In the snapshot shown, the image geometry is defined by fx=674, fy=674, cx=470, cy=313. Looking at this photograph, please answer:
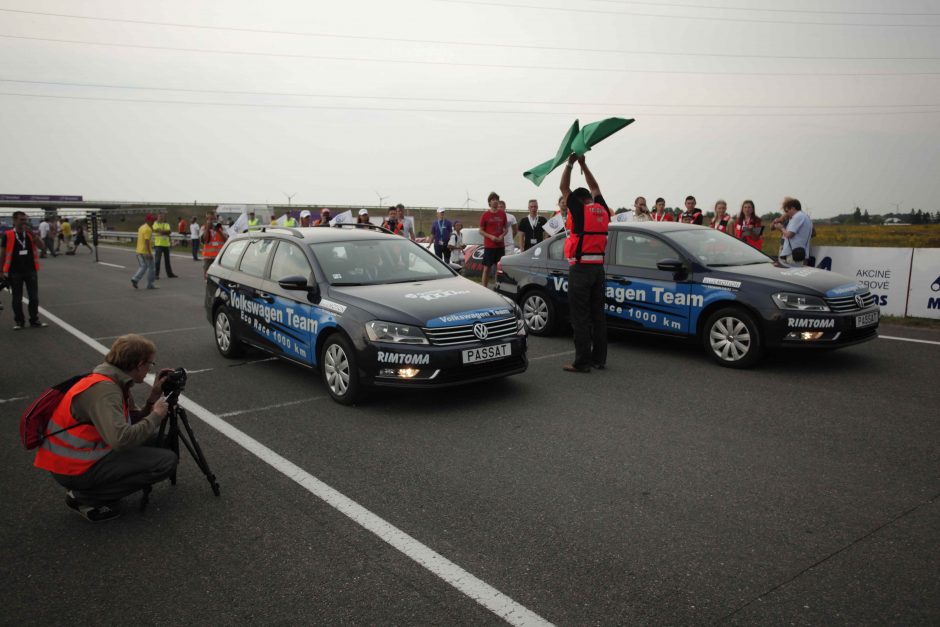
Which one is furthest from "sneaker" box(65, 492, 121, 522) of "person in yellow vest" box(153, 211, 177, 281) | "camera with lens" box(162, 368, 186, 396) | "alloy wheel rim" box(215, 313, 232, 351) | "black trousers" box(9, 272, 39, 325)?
"person in yellow vest" box(153, 211, 177, 281)

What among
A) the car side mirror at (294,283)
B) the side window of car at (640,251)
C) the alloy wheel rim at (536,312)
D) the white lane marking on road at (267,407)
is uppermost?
the side window of car at (640,251)

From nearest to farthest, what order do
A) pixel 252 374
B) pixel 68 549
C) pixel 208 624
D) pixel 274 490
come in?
1. pixel 208 624
2. pixel 68 549
3. pixel 274 490
4. pixel 252 374

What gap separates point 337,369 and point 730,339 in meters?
4.40

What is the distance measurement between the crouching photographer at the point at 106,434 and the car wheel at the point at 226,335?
434 cm

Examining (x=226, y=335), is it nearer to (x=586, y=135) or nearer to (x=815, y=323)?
(x=586, y=135)

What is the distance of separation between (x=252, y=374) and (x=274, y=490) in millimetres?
3475

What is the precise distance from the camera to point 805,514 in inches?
156

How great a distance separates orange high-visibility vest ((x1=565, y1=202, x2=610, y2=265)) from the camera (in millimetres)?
7441

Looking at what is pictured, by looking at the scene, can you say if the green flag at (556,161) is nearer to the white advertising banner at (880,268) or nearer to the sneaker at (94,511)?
the sneaker at (94,511)

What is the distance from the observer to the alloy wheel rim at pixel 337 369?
6.31m

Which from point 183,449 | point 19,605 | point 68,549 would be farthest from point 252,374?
point 19,605

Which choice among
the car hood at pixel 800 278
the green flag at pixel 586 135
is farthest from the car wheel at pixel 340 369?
Result: the car hood at pixel 800 278

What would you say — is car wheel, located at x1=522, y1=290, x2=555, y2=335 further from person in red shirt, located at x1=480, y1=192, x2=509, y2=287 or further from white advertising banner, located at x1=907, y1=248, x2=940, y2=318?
white advertising banner, located at x1=907, y1=248, x2=940, y2=318

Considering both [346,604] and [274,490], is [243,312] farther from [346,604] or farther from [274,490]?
[346,604]
